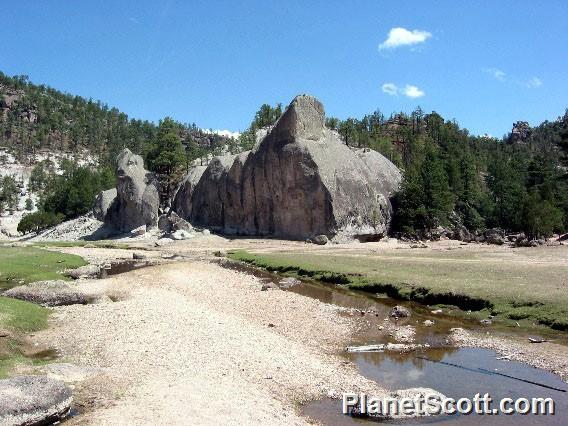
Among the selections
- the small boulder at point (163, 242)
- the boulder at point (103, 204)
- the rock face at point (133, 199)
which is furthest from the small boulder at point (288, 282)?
the boulder at point (103, 204)

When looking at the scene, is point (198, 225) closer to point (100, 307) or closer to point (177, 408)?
point (100, 307)

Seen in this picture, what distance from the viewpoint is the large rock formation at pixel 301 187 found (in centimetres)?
9525

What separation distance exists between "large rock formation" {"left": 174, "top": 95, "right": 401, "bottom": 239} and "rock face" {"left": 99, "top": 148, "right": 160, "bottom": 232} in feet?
42.4

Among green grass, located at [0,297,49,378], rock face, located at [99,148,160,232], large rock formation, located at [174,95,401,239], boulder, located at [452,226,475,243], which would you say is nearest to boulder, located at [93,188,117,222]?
rock face, located at [99,148,160,232]

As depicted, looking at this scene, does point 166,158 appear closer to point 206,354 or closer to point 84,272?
point 84,272

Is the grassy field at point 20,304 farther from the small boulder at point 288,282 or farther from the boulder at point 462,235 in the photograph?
the boulder at point 462,235

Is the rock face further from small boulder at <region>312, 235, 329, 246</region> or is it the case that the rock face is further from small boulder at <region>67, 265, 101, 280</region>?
small boulder at <region>67, 265, 101, 280</region>

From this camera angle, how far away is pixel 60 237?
379ft

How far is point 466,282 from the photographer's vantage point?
119 ft

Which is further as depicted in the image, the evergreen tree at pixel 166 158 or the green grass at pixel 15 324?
the evergreen tree at pixel 166 158

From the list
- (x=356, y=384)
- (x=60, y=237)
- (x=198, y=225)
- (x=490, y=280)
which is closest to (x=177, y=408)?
(x=356, y=384)

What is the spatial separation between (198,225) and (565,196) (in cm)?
8262

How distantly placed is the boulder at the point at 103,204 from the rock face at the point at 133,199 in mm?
3455

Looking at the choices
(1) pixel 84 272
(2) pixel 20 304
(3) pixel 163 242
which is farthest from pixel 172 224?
(2) pixel 20 304
